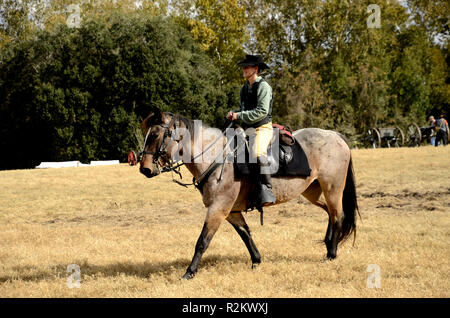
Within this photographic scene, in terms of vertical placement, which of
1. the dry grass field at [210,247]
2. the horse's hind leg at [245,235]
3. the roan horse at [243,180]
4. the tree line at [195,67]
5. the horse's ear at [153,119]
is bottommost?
the dry grass field at [210,247]

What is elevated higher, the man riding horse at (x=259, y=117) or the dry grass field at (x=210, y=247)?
the man riding horse at (x=259, y=117)

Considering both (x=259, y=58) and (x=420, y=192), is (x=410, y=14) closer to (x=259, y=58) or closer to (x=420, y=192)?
(x=420, y=192)

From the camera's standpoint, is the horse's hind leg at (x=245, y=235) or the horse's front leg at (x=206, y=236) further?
the horse's hind leg at (x=245, y=235)

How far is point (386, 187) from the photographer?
15070 mm

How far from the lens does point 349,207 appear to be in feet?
25.9

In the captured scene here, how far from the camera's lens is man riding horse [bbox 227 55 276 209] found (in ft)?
21.2

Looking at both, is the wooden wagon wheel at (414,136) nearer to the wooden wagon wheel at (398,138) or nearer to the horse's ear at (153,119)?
the wooden wagon wheel at (398,138)

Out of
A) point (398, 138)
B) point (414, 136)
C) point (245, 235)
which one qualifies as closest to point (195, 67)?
point (398, 138)

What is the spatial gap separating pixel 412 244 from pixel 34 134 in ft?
112

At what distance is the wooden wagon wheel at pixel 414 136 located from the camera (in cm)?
2965

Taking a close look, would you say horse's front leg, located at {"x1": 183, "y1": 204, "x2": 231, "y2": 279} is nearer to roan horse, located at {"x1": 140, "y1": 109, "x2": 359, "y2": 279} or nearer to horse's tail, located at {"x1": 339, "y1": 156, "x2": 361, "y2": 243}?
roan horse, located at {"x1": 140, "y1": 109, "x2": 359, "y2": 279}

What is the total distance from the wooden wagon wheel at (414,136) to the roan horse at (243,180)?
23.9m

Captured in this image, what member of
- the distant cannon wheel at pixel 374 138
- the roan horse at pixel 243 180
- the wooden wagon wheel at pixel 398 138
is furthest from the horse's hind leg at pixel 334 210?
the wooden wagon wheel at pixel 398 138

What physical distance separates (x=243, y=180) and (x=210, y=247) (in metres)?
2.30
